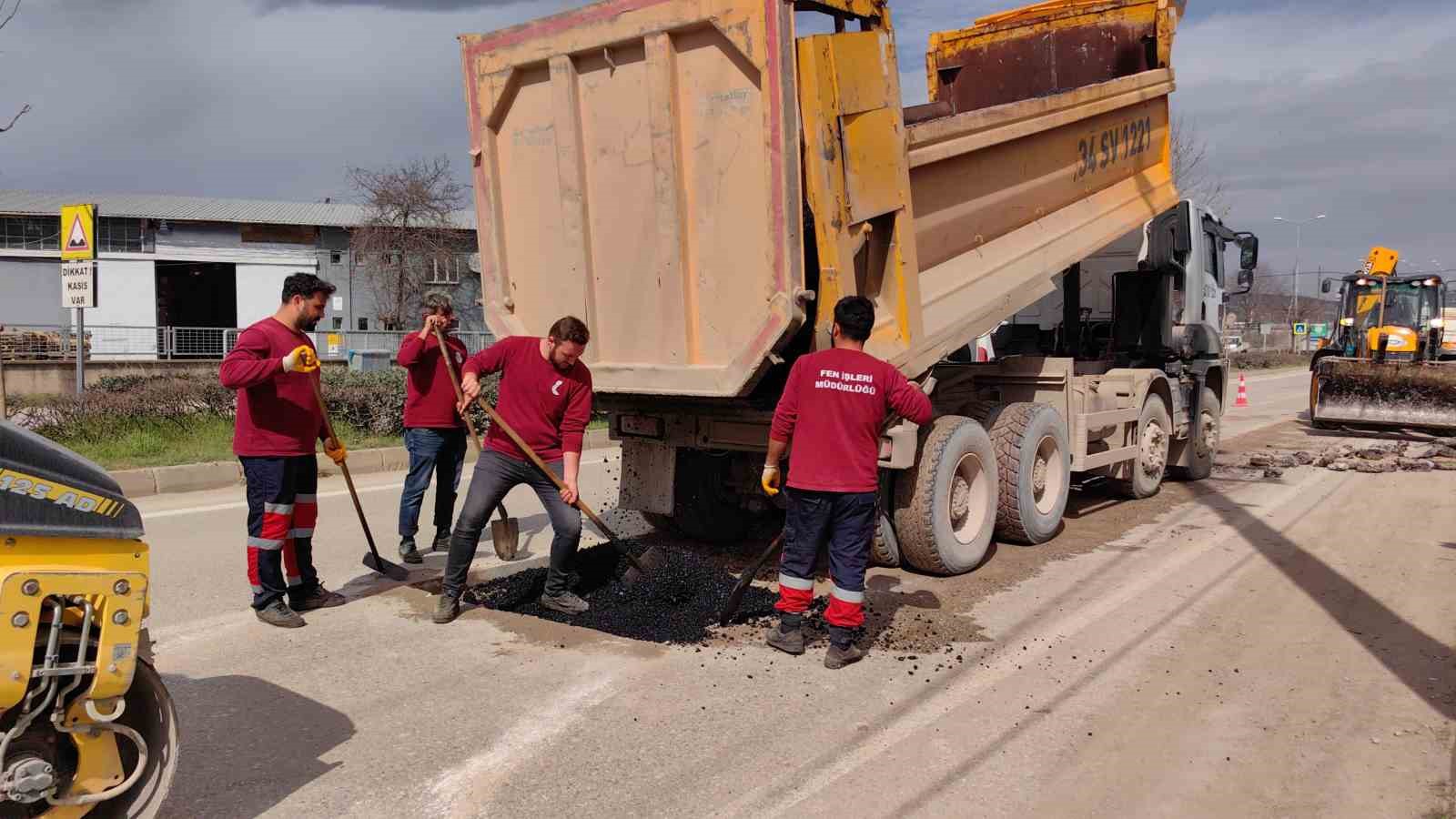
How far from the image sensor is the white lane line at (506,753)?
3.33 metres

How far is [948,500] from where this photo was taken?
6.25 metres

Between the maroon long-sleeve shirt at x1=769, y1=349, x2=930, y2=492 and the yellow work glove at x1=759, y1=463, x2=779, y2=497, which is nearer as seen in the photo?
the maroon long-sleeve shirt at x1=769, y1=349, x2=930, y2=492

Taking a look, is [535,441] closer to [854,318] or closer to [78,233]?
[854,318]

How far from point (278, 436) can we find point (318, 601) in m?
0.99

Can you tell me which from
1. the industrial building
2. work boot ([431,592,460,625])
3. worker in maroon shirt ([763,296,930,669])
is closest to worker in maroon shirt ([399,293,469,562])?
work boot ([431,592,460,625])

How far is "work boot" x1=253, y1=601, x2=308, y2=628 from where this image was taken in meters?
5.16

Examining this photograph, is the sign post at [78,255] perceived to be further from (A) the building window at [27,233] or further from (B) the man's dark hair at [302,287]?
(A) the building window at [27,233]

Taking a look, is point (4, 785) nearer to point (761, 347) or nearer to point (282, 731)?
point (282, 731)

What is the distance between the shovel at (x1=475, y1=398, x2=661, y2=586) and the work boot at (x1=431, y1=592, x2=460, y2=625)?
2.55 feet

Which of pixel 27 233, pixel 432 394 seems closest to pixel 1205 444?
pixel 432 394

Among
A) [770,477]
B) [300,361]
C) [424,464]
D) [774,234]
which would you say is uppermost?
[774,234]

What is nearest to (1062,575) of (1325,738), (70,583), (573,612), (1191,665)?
(1191,665)

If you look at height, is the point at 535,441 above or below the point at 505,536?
above

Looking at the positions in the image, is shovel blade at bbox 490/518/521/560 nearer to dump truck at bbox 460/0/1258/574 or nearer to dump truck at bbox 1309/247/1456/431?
dump truck at bbox 460/0/1258/574
